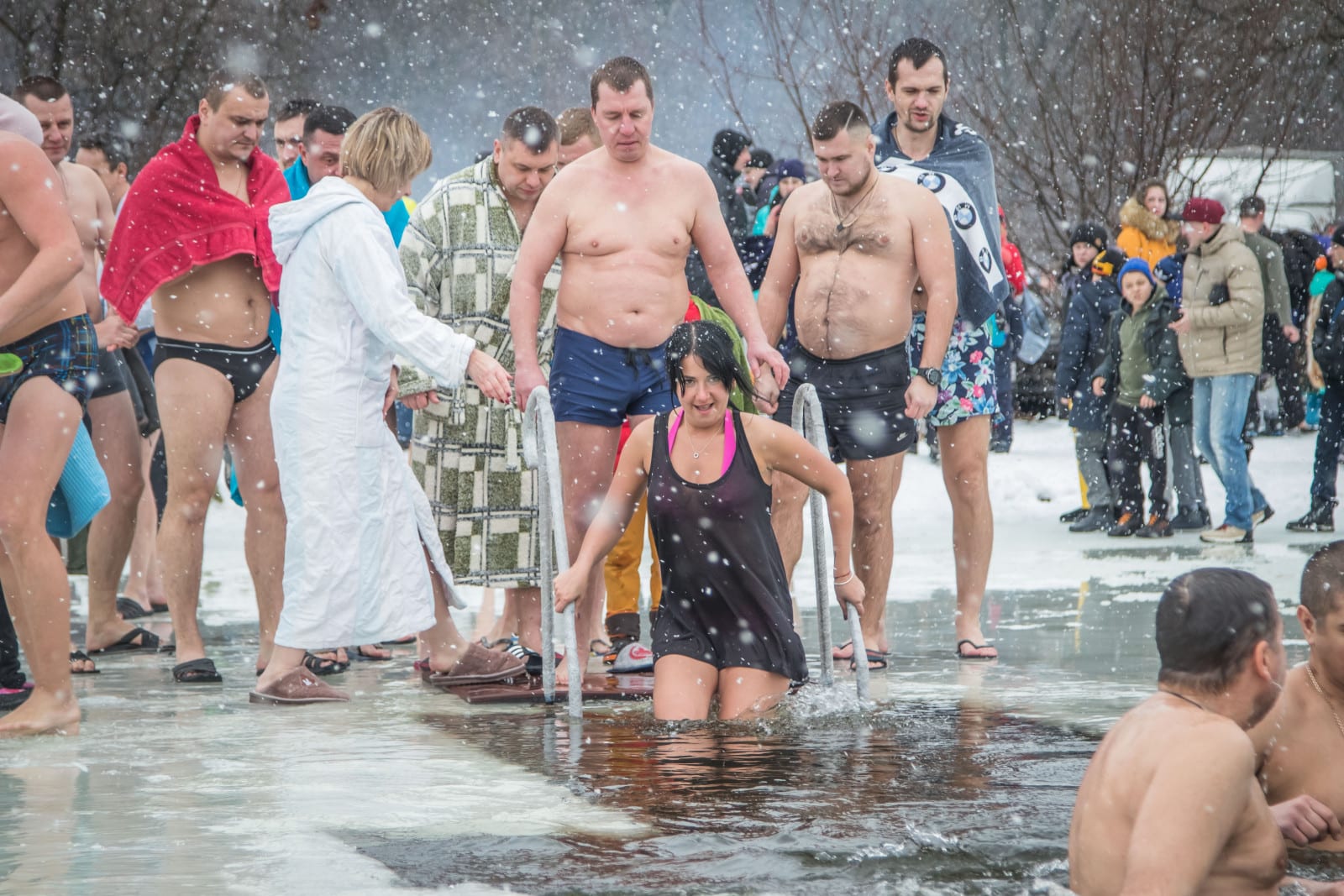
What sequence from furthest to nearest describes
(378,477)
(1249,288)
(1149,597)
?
(1249,288)
(1149,597)
(378,477)

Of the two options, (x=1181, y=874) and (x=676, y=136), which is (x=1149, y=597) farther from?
(x=676, y=136)

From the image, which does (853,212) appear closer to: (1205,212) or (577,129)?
(577,129)

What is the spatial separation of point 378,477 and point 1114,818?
350 cm

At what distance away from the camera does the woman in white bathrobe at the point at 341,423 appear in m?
5.80

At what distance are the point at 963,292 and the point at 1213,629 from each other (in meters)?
4.23

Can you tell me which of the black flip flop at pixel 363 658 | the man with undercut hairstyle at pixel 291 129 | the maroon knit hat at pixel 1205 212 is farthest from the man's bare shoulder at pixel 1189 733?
the maroon knit hat at pixel 1205 212

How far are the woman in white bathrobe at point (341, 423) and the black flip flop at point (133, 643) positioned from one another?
1.69m

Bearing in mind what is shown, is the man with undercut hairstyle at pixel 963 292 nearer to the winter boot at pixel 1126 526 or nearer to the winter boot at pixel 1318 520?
the winter boot at pixel 1126 526

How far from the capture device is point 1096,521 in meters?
11.8

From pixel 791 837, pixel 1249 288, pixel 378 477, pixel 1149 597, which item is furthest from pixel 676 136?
pixel 791 837

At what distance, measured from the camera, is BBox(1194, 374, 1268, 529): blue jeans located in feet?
34.7

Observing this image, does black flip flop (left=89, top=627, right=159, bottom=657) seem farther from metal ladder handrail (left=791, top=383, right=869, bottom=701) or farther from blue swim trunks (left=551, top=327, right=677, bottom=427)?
metal ladder handrail (left=791, top=383, right=869, bottom=701)

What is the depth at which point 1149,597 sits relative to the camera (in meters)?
8.28

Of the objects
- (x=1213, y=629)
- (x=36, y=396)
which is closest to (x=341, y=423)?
(x=36, y=396)
